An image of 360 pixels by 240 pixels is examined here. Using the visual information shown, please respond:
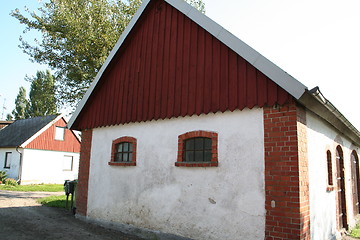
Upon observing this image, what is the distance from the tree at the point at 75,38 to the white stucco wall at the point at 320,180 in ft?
38.2

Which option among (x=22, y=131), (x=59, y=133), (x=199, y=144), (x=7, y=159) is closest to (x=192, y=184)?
(x=199, y=144)

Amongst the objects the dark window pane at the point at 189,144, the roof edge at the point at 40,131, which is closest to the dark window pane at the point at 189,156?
the dark window pane at the point at 189,144

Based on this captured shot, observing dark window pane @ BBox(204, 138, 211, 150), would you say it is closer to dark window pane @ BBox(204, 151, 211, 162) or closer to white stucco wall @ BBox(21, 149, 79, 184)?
dark window pane @ BBox(204, 151, 211, 162)

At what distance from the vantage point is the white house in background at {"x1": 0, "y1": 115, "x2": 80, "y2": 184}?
21.9 meters

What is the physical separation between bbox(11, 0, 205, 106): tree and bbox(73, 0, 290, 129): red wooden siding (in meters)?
6.04

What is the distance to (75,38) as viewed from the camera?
13898mm

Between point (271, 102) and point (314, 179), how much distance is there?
1959 mm

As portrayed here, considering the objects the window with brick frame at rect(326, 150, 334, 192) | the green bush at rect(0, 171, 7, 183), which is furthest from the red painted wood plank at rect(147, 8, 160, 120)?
the green bush at rect(0, 171, 7, 183)

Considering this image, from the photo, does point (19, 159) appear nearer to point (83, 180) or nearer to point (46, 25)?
point (46, 25)

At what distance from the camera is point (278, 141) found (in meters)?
4.98

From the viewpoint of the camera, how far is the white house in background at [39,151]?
2191 centimetres

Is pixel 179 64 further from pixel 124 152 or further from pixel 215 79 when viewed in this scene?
pixel 124 152

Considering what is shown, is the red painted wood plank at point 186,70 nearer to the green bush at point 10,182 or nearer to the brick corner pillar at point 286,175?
the brick corner pillar at point 286,175

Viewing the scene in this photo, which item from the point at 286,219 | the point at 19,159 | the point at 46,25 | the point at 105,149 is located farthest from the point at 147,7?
the point at 19,159
